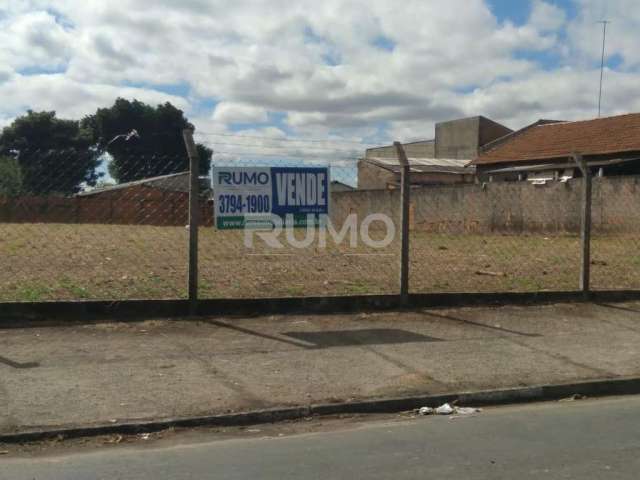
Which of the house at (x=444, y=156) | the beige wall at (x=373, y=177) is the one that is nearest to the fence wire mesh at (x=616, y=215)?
the house at (x=444, y=156)

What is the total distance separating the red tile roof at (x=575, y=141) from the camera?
2783 cm

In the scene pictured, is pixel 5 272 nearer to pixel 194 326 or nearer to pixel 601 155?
pixel 194 326

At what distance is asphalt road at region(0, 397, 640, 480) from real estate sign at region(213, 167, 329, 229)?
143 inches

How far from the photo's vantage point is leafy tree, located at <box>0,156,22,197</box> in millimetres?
9852

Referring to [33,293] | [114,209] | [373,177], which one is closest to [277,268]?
[33,293]

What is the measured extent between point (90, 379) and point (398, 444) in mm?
2729

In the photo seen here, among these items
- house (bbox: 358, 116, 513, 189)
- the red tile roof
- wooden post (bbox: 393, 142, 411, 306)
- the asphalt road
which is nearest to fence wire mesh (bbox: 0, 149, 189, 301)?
wooden post (bbox: 393, 142, 411, 306)

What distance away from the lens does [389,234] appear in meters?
23.6

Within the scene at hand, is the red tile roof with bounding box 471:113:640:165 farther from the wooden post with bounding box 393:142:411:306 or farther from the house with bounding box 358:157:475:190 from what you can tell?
the wooden post with bounding box 393:142:411:306

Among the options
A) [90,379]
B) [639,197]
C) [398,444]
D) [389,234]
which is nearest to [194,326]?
[90,379]

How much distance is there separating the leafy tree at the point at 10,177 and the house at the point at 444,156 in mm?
27816

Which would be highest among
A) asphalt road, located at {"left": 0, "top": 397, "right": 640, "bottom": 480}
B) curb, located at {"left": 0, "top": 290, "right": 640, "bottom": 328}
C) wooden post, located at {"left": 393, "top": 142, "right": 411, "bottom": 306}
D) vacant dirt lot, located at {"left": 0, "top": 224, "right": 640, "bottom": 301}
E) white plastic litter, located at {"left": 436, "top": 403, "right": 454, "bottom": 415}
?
wooden post, located at {"left": 393, "top": 142, "right": 411, "bottom": 306}

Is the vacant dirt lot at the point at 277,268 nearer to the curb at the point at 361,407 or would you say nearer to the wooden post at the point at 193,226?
the wooden post at the point at 193,226

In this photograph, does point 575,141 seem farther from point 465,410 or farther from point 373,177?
point 465,410
